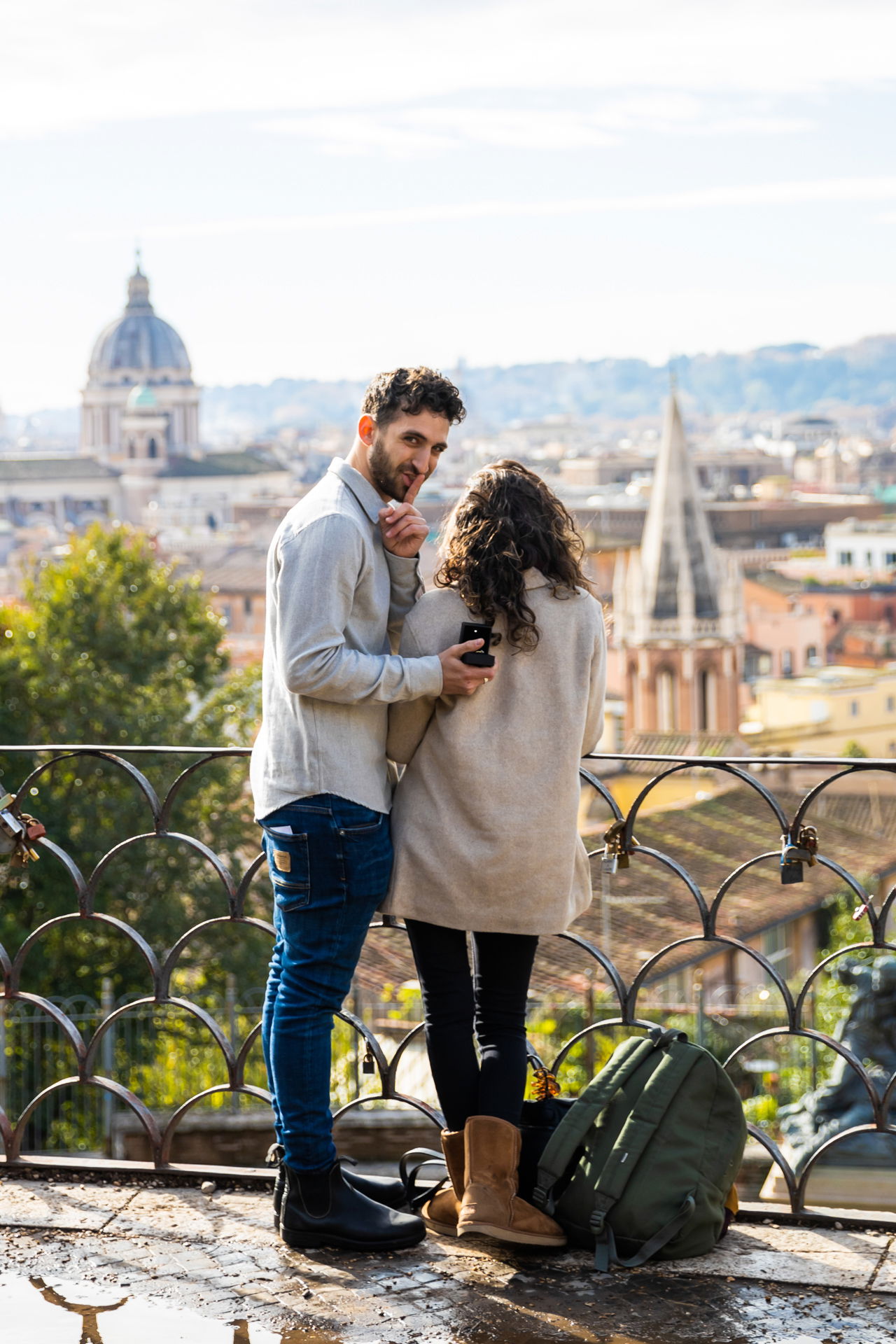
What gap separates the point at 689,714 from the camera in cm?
Result: 4531

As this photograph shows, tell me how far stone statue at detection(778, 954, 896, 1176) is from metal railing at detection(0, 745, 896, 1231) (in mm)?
336

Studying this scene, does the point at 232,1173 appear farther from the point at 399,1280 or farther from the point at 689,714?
the point at 689,714

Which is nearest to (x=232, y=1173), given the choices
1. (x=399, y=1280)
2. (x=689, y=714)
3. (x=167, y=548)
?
(x=399, y=1280)

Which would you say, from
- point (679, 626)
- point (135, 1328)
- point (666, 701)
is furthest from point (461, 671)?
point (666, 701)

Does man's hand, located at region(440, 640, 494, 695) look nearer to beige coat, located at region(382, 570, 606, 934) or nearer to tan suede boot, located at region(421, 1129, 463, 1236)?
beige coat, located at region(382, 570, 606, 934)

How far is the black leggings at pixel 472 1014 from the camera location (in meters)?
2.44

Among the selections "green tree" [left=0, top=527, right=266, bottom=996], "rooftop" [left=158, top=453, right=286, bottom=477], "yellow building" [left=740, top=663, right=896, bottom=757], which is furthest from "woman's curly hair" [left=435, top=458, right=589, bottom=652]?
"rooftop" [left=158, top=453, right=286, bottom=477]

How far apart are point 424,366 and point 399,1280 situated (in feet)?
4.31

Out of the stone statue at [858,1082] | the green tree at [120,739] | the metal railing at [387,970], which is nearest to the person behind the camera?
the metal railing at [387,970]

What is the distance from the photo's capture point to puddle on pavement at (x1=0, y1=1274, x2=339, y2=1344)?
7.26ft

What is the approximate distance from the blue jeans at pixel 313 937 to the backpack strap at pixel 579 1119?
33 cm

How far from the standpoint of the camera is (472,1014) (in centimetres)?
Result: 247

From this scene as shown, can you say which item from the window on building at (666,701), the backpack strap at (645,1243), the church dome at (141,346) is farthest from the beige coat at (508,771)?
the church dome at (141,346)

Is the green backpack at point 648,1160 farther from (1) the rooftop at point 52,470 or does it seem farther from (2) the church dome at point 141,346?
(2) the church dome at point 141,346
